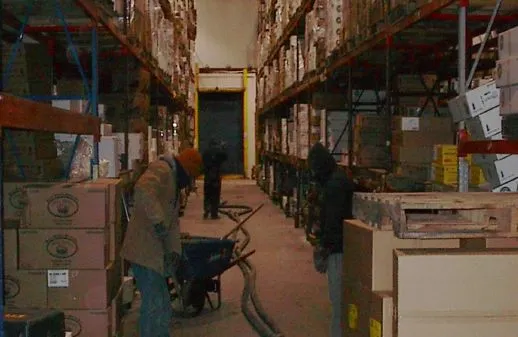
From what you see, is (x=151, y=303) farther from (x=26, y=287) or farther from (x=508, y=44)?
(x=508, y=44)

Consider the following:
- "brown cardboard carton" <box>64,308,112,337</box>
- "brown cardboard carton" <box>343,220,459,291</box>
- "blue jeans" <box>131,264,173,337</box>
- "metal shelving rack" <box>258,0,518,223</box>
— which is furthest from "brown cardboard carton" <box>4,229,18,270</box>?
"metal shelving rack" <box>258,0,518,223</box>

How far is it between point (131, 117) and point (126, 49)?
4.13 ft

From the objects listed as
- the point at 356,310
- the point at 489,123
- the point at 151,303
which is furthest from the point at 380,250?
the point at 151,303

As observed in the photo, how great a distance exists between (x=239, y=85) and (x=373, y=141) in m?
16.4

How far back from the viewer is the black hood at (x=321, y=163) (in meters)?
6.14

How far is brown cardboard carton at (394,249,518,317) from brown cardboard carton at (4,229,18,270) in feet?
10.2

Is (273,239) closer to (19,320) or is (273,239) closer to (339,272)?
(339,272)

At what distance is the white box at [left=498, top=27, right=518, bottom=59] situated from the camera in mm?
3883

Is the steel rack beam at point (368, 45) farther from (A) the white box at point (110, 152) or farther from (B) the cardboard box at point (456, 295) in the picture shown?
(A) the white box at point (110, 152)

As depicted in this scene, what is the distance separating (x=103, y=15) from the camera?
637 cm

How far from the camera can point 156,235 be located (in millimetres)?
5914

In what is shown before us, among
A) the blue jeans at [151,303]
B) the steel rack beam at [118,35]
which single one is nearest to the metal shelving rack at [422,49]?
the steel rack beam at [118,35]

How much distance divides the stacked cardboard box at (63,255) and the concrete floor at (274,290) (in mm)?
1528

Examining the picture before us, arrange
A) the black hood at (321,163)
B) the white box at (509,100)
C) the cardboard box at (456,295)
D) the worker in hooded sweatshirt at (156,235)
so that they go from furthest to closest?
the black hood at (321,163) → the worker in hooded sweatshirt at (156,235) → the white box at (509,100) → the cardboard box at (456,295)
